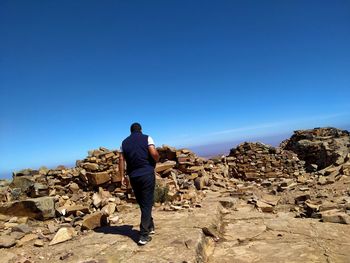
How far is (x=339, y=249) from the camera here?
225 inches

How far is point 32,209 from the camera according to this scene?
823 centimetres

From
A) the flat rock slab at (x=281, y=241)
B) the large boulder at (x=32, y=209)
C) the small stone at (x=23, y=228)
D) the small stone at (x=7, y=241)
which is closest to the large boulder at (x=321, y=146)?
the flat rock slab at (x=281, y=241)

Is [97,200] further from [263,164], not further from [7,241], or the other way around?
[263,164]

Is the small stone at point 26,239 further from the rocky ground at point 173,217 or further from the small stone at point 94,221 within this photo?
the small stone at point 94,221

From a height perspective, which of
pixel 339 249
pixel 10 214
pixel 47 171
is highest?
pixel 47 171

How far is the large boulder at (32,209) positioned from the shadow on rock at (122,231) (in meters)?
1.84

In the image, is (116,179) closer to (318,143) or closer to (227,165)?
(227,165)

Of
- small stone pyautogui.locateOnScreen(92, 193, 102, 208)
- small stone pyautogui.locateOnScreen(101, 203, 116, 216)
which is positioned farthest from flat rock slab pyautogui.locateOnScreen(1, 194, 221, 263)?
small stone pyautogui.locateOnScreen(92, 193, 102, 208)

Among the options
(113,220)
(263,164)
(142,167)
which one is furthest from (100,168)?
(263,164)

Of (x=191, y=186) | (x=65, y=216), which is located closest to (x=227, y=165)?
(x=191, y=186)

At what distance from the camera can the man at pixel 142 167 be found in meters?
6.10

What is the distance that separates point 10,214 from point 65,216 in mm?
1390

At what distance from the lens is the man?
6.10 metres

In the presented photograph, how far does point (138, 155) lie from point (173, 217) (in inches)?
85.8
